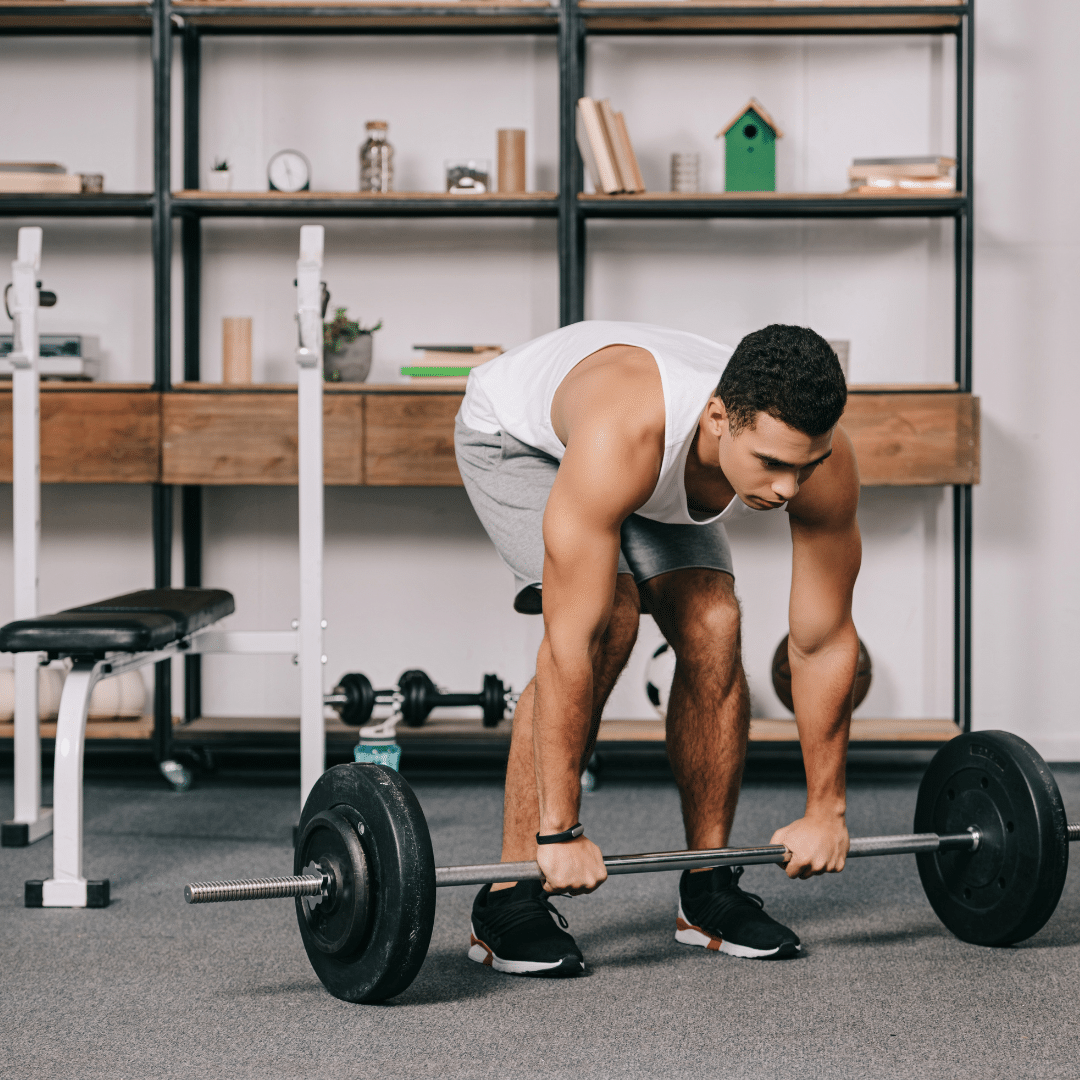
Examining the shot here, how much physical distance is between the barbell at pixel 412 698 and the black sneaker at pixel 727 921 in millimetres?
1107

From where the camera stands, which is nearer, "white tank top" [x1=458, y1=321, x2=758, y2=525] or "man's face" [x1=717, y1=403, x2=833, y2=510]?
"man's face" [x1=717, y1=403, x2=833, y2=510]

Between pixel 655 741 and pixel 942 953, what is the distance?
1.27m

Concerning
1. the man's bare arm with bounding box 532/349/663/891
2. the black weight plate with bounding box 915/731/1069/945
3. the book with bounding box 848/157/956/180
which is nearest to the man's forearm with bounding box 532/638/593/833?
the man's bare arm with bounding box 532/349/663/891

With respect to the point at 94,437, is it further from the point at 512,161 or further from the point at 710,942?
the point at 710,942

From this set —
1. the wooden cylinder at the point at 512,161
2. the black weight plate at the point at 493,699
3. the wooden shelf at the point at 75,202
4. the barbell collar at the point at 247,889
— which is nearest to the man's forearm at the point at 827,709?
the barbell collar at the point at 247,889

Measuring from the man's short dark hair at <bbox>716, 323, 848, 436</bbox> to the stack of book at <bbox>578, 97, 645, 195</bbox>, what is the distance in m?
1.71

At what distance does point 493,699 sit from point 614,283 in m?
1.24

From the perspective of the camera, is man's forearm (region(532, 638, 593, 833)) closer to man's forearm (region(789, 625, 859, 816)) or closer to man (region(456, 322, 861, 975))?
man (region(456, 322, 861, 975))

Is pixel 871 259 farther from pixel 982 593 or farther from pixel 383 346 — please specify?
pixel 383 346

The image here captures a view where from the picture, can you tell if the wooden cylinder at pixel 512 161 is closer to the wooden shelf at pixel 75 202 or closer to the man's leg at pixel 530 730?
the wooden shelf at pixel 75 202

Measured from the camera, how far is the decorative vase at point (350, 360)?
306 cm

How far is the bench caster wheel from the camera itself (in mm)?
2910

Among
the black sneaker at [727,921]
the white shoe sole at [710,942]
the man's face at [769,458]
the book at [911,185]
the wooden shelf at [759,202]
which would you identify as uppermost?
the book at [911,185]

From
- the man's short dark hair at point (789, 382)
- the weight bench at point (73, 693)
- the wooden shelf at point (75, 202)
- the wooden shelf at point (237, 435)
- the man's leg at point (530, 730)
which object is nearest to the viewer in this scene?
the man's short dark hair at point (789, 382)
